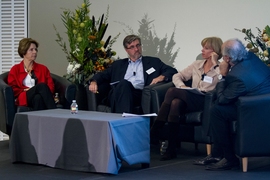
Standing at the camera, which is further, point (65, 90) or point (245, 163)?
point (65, 90)

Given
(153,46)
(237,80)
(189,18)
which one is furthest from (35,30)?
(237,80)

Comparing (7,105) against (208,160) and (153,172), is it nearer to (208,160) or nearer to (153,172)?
(153,172)

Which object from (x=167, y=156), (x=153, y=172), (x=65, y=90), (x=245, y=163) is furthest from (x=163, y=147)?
(x=65, y=90)

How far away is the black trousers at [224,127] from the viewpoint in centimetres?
497

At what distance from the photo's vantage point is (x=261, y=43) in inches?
239

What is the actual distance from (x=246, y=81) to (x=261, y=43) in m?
1.37

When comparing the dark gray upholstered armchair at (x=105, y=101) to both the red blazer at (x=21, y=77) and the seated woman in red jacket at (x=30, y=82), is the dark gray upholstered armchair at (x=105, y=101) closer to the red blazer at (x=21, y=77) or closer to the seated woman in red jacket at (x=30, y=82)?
the seated woman in red jacket at (x=30, y=82)

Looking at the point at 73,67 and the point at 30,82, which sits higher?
the point at 73,67

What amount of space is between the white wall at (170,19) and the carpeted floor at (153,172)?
6.59 ft

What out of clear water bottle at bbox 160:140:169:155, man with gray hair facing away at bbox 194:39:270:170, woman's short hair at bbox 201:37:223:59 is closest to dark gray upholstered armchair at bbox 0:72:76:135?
clear water bottle at bbox 160:140:169:155

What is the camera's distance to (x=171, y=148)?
5590 millimetres

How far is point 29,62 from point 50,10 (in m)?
1.63

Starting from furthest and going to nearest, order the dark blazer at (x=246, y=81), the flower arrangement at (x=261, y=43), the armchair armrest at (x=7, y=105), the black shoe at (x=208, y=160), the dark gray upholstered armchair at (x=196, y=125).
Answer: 1. the armchair armrest at (x=7, y=105)
2. the flower arrangement at (x=261, y=43)
3. the dark gray upholstered armchair at (x=196, y=125)
4. the black shoe at (x=208, y=160)
5. the dark blazer at (x=246, y=81)

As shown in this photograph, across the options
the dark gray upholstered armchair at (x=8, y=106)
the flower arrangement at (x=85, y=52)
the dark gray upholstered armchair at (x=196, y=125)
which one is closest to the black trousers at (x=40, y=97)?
the dark gray upholstered armchair at (x=8, y=106)
